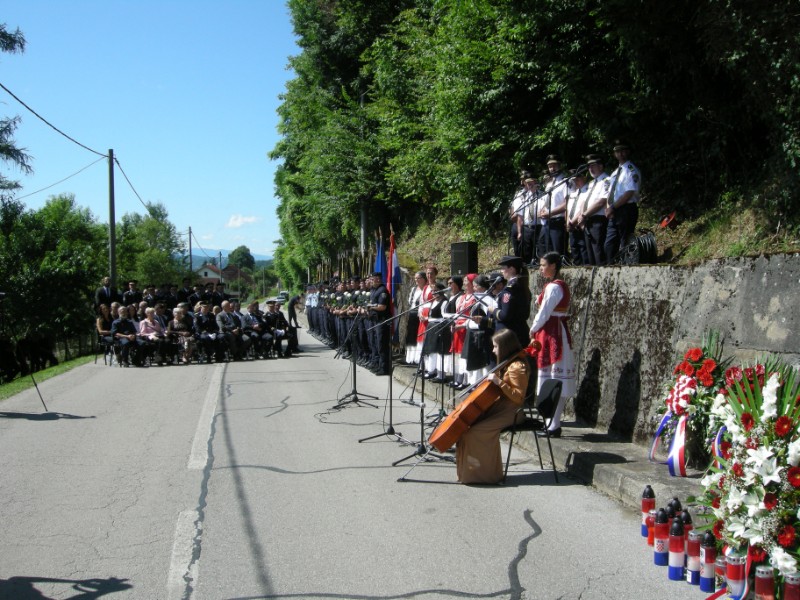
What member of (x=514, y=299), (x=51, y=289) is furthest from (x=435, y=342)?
(x=51, y=289)

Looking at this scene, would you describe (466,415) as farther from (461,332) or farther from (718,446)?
(461,332)

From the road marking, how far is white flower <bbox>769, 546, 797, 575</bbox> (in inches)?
211

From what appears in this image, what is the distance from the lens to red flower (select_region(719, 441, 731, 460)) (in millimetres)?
4672

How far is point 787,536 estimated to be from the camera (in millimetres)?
4004

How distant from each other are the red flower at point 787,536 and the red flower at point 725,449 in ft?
2.11

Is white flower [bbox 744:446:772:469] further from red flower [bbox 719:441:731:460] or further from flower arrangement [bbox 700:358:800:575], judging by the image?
red flower [bbox 719:441:731:460]

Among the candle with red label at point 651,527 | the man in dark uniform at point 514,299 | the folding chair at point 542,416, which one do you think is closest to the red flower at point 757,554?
the candle with red label at point 651,527

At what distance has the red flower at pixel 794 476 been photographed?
4066 millimetres

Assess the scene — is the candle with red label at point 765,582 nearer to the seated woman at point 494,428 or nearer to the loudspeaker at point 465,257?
the seated woman at point 494,428

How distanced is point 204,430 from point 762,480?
7.04 m

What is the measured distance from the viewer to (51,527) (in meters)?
5.69

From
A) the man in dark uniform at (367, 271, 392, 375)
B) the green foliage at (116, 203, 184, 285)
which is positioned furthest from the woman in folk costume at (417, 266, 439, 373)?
the green foliage at (116, 203, 184, 285)

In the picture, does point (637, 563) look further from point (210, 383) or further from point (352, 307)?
point (352, 307)

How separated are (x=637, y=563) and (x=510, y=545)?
866 mm
